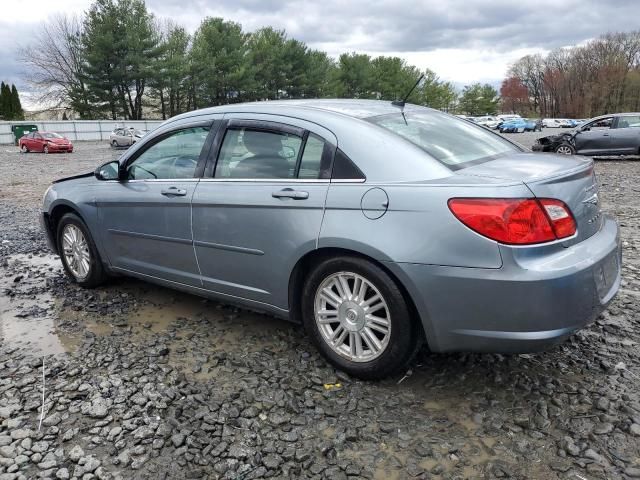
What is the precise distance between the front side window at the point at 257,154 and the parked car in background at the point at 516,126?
58.4 metres

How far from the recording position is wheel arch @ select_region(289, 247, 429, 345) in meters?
2.82

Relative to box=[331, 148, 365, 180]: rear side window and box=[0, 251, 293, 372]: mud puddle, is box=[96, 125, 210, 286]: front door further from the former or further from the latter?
box=[331, 148, 365, 180]: rear side window

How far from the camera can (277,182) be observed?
10.7ft

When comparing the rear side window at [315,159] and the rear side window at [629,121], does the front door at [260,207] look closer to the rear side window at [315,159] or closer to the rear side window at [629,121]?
the rear side window at [315,159]

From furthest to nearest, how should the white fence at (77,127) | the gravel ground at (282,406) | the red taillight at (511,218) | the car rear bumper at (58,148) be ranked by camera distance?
1. the white fence at (77,127)
2. the car rear bumper at (58,148)
3. the red taillight at (511,218)
4. the gravel ground at (282,406)

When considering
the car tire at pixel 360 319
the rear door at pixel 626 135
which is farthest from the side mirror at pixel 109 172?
the rear door at pixel 626 135

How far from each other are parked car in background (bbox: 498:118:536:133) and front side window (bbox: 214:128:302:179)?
192ft

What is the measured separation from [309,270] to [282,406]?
810 millimetres

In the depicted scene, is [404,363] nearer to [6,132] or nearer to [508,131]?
[6,132]

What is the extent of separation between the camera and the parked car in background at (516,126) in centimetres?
5734

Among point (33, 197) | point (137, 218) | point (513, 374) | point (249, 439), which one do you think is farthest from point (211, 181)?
point (33, 197)

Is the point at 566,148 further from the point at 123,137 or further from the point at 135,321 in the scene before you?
the point at 123,137

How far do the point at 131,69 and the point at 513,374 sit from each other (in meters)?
49.6

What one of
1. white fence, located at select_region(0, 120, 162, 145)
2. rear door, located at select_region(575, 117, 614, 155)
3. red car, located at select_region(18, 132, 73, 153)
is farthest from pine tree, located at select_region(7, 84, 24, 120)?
rear door, located at select_region(575, 117, 614, 155)
